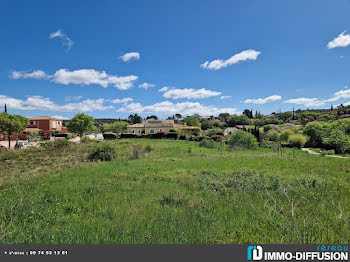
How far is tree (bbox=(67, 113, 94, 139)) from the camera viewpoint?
35.4 metres

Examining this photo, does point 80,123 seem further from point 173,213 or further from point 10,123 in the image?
point 173,213

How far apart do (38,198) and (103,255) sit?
182 inches

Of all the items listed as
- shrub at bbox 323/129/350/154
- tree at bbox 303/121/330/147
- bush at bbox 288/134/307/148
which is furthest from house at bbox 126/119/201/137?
shrub at bbox 323/129/350/154

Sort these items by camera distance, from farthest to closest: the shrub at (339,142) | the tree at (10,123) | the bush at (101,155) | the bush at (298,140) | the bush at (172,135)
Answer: the bush at (172,135) < the bush at (298,140) < the shrub at (339,142) < the tree at (10,123) < the bush at (101,155)

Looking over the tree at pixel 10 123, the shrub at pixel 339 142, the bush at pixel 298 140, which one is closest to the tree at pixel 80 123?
the tree at pixel 10 123

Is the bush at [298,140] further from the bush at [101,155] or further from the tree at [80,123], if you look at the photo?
the tree at [80,123]

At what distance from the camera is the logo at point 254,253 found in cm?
200

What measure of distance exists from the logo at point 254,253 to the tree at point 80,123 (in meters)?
40.3

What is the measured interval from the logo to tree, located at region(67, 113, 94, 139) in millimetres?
40325

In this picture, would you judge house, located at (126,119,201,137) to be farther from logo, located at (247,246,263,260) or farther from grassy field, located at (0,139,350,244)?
logo, located at (247,246,263,260)

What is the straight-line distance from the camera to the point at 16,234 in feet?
10.4

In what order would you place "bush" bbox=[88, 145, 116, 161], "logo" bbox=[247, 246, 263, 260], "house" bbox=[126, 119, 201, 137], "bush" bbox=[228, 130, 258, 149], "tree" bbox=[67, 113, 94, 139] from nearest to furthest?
"logo" bbox=[247, 246, 263, 260] → "bush" bbox=[88, 145, 116, 161] → "bush" bbox=[228, 130, 258, 149] → "tree" bbox=[67, 113, 94, 139] → "house" bbox=[126, 119, 201, 137]

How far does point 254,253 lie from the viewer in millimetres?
2004

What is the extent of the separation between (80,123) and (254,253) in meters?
40.6
